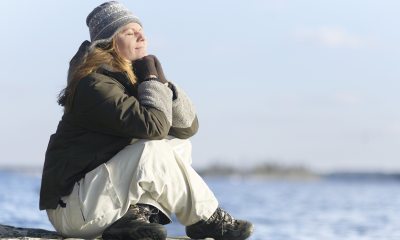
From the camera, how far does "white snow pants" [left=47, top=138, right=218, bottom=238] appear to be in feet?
18.4

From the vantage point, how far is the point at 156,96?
562 centimetres

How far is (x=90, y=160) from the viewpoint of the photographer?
5652 mm

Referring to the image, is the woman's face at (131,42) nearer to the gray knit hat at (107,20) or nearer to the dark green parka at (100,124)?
the gray knit hat at (107,20)

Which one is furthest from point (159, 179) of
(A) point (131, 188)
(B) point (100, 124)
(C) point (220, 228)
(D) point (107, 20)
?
(D) point (107, 20)

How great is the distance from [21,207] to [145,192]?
38.3ft

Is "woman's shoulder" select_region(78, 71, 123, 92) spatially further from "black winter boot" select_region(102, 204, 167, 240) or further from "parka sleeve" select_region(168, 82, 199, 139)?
"black winter boot" select_region(102, 204, 167, 240)

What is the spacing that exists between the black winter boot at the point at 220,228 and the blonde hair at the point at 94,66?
3.26 ft

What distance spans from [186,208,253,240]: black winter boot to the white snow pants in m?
0.22

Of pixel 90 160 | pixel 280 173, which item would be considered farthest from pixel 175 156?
pixel 280 173

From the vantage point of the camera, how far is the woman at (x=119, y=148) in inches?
220

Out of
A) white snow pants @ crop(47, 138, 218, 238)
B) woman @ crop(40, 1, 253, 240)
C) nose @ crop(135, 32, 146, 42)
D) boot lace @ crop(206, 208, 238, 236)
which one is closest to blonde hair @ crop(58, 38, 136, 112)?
woman @ crop(40, 1, 253, 240)

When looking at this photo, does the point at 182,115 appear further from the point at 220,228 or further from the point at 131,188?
the point at 220,228

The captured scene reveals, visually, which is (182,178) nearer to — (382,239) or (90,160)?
(90,160)

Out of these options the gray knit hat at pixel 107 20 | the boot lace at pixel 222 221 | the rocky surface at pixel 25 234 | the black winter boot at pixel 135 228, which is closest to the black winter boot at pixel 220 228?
the boot lace at pixel 222 221
